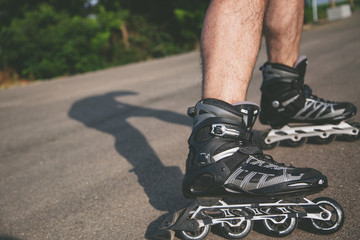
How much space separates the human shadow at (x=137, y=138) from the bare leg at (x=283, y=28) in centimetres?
104

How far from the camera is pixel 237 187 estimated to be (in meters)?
1.20

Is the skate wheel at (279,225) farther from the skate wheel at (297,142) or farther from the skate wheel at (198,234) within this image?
the skate wheel at (297,142)

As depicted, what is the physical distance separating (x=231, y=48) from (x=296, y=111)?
2.84ft

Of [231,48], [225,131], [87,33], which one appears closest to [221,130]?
[225,131]

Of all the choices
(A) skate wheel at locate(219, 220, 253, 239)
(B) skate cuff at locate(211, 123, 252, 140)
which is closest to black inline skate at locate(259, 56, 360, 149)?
(B) skate cuff at locate(211, 123, 252, 140)

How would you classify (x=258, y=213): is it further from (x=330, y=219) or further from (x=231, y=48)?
(x=231, y=48)

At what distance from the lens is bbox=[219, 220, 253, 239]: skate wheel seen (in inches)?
46.6

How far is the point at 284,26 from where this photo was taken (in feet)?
6.30

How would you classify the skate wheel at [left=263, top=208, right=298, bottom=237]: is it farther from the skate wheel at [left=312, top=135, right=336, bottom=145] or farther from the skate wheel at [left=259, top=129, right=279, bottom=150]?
the skate wheel at [left=312, top=135, right=336, bottom=145]

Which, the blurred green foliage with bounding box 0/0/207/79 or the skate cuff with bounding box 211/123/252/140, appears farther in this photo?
the blurred green foliage with bounding box 0/0/207/79

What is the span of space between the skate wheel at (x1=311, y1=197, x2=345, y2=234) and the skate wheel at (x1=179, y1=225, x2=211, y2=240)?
42 centimetres

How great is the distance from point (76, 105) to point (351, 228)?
15.0 ft

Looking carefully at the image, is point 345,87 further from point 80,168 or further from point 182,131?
point 80,168

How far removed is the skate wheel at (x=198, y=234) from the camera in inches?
47.1
